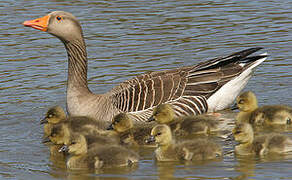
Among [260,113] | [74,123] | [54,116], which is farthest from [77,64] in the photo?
[260,113]

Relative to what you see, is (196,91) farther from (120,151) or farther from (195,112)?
(120,151)

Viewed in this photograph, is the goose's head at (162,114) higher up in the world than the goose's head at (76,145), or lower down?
higher up

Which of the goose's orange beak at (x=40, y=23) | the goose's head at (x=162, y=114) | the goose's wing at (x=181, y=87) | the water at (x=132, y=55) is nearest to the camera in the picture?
the water at (x=132, y=55)

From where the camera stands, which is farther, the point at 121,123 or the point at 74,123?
the point at 74,123

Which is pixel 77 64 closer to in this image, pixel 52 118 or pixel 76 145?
pixel 52 118

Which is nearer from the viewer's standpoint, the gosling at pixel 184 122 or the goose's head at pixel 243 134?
the goose's head at pixel 243 134

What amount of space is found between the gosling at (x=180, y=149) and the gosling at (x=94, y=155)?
376 mm

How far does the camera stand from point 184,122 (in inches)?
429

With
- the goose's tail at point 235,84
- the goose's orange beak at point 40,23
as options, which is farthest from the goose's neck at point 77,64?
the goose's tail at point 235,84

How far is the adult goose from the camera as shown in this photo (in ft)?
37.8

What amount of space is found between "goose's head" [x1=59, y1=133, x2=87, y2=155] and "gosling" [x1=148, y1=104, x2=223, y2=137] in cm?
175

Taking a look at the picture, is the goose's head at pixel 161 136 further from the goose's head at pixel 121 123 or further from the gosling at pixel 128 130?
the goose's head at pixel 121 123

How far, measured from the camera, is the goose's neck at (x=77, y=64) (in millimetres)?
11953

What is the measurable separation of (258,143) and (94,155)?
215 centimetres
